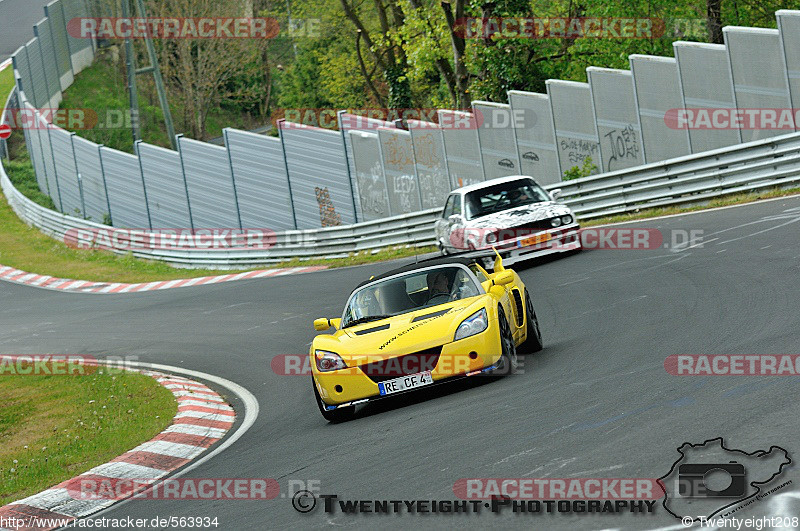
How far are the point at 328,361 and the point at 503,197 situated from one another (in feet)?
34.9

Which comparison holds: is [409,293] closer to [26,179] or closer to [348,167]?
[348,167]

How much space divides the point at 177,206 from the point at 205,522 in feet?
104

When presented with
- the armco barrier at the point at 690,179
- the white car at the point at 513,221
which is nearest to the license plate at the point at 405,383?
the white car at the point at 513,221

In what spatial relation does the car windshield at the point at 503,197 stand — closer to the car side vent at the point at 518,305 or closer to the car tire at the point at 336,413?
the car side vent at the point at 518,305

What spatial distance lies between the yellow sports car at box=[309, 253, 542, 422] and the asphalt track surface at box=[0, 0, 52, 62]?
6411 centimetres

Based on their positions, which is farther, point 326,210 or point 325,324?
point 326,210

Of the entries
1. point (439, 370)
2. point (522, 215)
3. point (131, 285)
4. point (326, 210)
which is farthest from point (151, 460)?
point (326, 210)

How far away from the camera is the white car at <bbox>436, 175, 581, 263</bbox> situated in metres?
19.3

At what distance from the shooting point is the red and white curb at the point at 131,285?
29.1 m

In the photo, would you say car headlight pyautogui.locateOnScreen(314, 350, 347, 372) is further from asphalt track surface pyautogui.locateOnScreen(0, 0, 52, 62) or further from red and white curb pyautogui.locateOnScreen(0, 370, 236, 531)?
asphalt track surface pyautogui.locateOnScreen(0, 0, 52, 62)

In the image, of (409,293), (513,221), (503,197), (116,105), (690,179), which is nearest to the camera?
(409,293)

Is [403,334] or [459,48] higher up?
[459,48]

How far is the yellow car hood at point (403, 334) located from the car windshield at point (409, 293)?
10.3 inches

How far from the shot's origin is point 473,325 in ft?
32.8
